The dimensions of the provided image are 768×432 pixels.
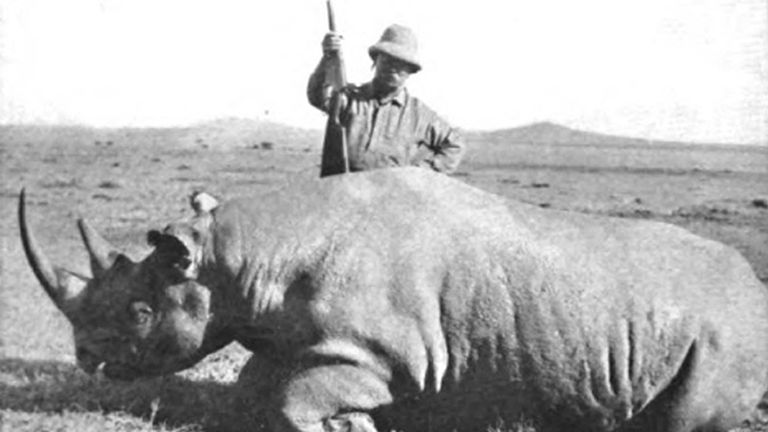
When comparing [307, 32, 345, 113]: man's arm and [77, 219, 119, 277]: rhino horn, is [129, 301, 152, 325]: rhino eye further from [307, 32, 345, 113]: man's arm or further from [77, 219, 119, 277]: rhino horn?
[307, 32, 345, 113]: man's arm

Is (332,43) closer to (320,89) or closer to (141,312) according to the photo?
(320,89)

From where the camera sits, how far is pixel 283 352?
596 centimetres

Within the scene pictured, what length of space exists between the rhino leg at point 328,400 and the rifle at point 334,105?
2.43 m

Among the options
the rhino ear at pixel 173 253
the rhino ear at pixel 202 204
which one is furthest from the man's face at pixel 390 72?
the rhino ear at pixel 173 253

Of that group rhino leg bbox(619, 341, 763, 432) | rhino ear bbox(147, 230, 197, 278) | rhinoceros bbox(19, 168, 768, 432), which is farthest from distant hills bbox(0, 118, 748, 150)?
rhino leg bbox(619, 341, 763, 432)

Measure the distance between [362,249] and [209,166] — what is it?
1632cm

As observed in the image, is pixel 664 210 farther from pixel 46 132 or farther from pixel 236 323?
pixel 46 132

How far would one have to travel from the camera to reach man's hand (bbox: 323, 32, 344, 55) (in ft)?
26.7

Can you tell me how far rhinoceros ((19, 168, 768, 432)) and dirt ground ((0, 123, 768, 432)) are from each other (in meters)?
0.66

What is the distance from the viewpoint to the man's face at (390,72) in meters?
7.65

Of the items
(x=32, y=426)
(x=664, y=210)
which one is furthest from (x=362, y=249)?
(x=664, y=210)

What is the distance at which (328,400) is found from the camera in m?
5.61

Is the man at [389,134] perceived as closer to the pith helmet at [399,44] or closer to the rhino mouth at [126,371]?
the pith helmet at [399,44]

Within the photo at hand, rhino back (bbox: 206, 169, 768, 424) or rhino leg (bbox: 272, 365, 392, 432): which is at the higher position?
rhino back (bbox: 206, 169, 768, 424)
